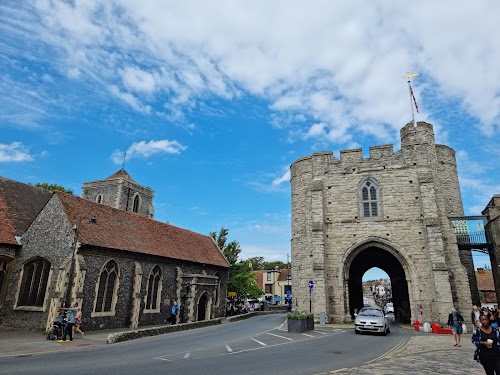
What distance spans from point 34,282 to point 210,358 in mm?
14098

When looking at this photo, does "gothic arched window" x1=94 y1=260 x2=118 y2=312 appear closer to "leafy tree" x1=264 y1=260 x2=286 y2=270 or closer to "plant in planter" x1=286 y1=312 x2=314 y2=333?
"plant in planter" x1=286 y1=312 x2=314 y2=333

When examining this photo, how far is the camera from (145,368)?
29.1ft

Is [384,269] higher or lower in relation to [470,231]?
lower

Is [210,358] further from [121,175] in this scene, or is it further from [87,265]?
[121,175]

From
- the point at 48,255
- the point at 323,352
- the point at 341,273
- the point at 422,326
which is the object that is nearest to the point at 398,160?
the point at 341,273

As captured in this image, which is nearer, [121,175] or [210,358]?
[210,358]

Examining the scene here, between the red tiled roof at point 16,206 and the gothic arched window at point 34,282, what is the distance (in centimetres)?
181

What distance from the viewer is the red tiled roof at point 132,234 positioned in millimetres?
20453

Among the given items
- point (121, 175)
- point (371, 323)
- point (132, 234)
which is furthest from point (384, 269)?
point (121, 175)

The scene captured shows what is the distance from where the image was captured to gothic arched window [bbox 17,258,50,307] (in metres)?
18.7

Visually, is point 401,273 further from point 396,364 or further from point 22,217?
point 22,217

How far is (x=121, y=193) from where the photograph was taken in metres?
38.8

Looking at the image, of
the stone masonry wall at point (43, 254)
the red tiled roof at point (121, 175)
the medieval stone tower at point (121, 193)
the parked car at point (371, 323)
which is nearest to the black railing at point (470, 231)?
the parked car at point (371, 323)

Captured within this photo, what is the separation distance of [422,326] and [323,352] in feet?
Answer: 41.9
